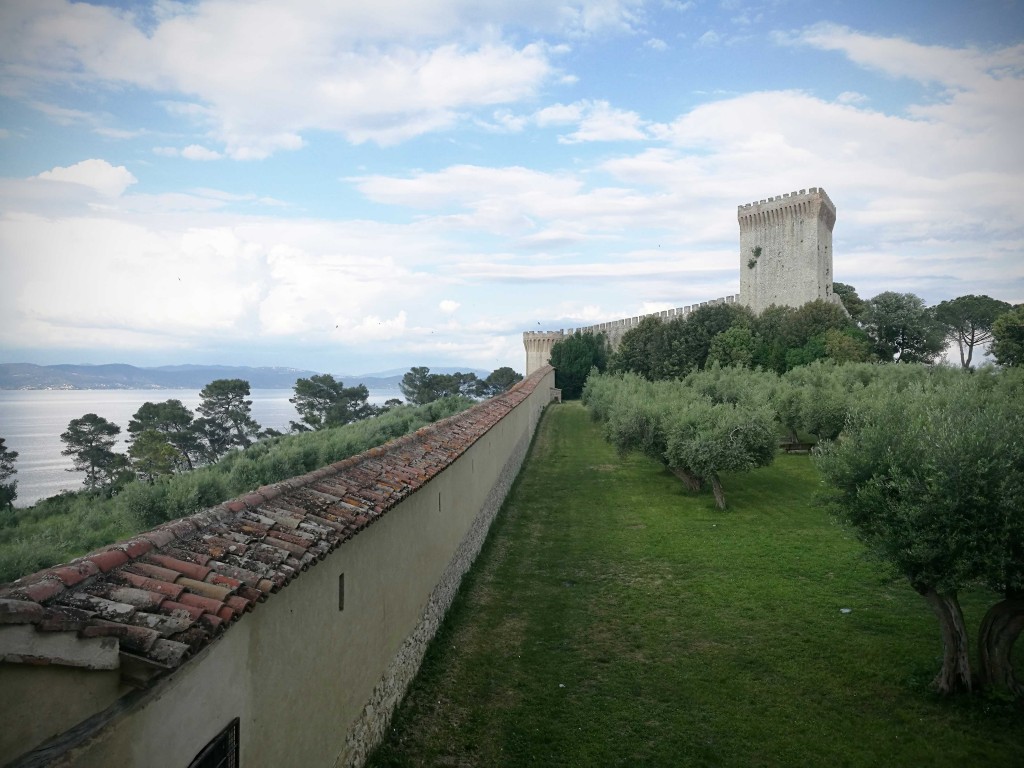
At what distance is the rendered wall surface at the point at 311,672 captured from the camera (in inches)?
131

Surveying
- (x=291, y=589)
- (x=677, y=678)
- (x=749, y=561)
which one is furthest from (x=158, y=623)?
(x=749, y=561)

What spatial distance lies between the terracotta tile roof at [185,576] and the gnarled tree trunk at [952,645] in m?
6.94

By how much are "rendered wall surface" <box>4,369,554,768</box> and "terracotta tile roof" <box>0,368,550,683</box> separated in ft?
0.67

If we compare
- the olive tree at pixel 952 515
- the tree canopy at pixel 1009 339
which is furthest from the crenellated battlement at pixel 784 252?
the olive tree at pixel 952 515

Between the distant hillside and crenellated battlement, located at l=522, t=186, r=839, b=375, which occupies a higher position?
crenellated battlement, located at l=522, t=186, r=839, b=375

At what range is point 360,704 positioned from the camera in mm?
6926

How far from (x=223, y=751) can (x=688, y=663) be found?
7.65 m

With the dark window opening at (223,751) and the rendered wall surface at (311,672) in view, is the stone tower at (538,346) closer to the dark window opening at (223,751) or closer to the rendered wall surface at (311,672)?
the rendered wall surface at (311,672)

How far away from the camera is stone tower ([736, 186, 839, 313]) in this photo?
53.8 metres

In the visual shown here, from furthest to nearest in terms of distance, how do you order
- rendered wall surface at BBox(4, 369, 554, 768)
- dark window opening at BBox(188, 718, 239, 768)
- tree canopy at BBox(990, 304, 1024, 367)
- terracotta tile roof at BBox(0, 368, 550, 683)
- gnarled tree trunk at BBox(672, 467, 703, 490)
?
tree canopy at BBox(990, 304, 1024, 367) < gnarled tree trunk at BBox(672, 467, 703, 490) < dark window opening at BBox(188, 718, 239, 768) < rendered wall surface at BBox(4, 369, 554, 768) < terracotta tile roof at BBox(0, 368, 550, 683)

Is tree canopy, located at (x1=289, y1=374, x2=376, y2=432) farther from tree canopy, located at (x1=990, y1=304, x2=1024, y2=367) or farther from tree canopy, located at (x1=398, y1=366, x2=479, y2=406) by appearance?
tree canopy, located at (x1=990, y1=304, x2=1024, y2=367)

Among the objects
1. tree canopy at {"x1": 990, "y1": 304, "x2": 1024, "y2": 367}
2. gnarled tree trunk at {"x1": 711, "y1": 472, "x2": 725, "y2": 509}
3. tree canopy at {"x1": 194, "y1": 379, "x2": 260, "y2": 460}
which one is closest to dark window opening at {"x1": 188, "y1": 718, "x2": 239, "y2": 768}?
gnarled tree trunk at {"x1": 711, "y1": 472, "x2": 725, "y2": 509}

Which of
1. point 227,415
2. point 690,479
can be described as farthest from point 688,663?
point 227,415

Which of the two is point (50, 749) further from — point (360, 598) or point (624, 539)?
point (624, 539)
